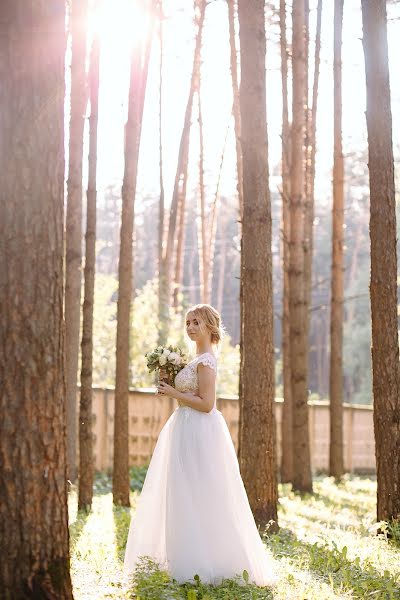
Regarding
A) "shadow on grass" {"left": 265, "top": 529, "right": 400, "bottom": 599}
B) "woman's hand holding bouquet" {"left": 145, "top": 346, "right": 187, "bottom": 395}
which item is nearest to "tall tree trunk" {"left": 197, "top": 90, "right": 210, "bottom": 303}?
"shadow on grass" {"left": 265, "top": 529, "right": 400, "bottom": 599}

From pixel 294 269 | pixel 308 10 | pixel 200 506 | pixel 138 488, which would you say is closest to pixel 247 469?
pixel 200 506

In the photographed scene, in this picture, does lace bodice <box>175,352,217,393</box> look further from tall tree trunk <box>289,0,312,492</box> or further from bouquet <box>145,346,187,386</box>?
tall tree trunk <box>289,0,312,492</box>

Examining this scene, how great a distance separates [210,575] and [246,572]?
11.0 inches

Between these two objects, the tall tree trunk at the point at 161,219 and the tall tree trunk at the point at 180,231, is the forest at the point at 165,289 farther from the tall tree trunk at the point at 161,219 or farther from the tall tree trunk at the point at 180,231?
the tall tree trunk at the point at 180,231

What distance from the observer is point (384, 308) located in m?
9.39

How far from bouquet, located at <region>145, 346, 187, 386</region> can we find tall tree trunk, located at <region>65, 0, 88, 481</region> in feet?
17.3

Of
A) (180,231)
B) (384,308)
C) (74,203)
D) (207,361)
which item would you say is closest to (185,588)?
(207,361)

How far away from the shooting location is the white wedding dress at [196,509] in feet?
22.1

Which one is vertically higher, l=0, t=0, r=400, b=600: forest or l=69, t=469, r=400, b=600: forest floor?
l=0, t=0, r=400, b=600: forest

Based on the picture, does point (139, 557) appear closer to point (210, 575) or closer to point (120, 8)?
point (210, 575)

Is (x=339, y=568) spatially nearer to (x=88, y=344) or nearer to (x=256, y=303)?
(x=256, y=303)

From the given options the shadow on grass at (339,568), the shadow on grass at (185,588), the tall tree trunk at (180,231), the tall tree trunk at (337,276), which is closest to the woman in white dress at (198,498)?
the shadow on grass at (185,588)

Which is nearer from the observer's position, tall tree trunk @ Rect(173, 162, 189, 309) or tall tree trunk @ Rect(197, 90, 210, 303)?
tall tree trunk @ Rect(197, 90, 210, 303)

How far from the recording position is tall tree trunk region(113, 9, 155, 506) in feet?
40.0
